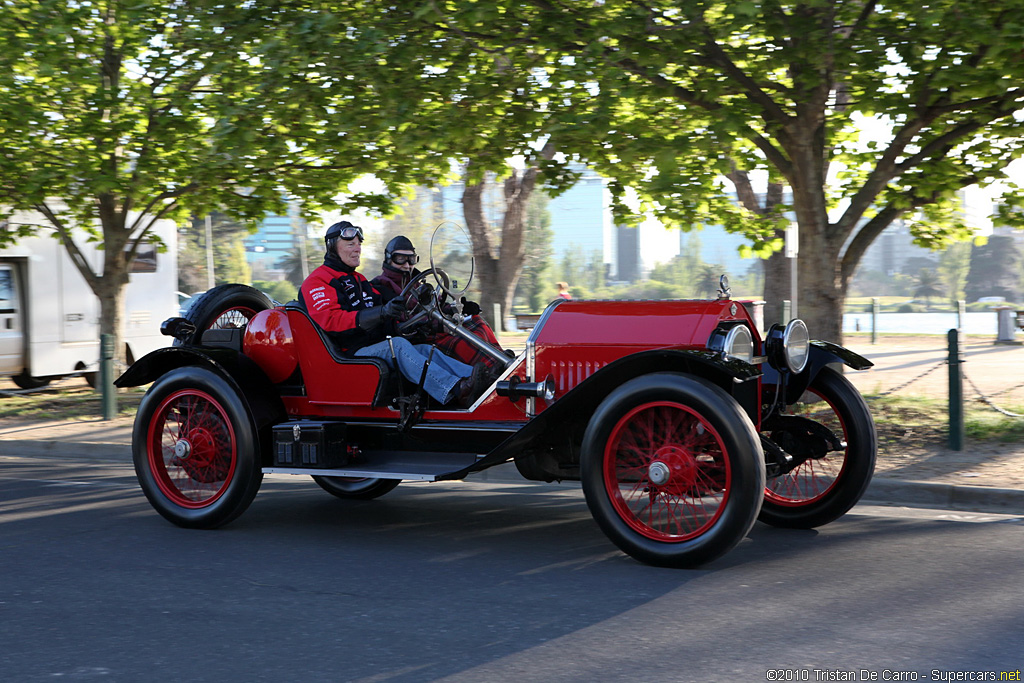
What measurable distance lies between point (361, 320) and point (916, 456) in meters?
4.58

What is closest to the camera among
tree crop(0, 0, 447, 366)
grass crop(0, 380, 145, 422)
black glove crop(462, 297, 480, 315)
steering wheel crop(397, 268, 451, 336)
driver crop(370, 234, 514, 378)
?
steering wheel crop(397, 268, 451, 336)

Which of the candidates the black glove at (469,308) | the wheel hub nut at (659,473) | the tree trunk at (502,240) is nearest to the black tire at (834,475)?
the wheel hub nut at (659,473)

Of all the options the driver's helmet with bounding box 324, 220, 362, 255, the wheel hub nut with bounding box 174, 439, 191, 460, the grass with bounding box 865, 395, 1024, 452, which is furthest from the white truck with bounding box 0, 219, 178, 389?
the grass with bounding box 865, 395, 1024, 452

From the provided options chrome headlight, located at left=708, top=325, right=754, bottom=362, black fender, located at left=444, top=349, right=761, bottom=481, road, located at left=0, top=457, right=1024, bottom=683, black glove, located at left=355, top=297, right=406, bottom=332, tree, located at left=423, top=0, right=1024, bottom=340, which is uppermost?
tree, located at left=423, top=0, right=1024, bottom=340

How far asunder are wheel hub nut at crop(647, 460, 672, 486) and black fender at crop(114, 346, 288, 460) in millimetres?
2485

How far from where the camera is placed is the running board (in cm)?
582

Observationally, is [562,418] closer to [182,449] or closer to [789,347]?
[789,347]

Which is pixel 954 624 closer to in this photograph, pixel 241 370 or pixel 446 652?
pixel 446 652

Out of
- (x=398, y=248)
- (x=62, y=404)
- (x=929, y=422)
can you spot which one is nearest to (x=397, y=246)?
(x=398, y=248)

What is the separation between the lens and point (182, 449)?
6488 mm

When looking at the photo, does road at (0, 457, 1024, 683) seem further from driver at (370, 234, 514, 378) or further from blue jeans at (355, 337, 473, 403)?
driver at (370, 234, 514, 378)

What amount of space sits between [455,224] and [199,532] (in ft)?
7.95

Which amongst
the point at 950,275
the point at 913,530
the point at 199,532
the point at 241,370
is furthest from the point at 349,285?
the point at 950,275

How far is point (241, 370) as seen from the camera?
21.5ft
